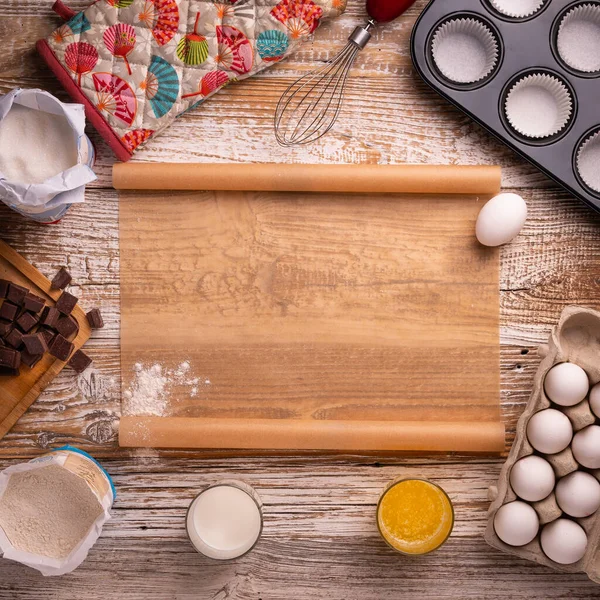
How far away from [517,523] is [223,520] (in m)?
0.45

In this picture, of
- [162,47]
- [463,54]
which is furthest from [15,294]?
[463,54]

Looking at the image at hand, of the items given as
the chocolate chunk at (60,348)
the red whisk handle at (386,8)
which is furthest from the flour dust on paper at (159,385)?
the red whisk handle at (386,8)

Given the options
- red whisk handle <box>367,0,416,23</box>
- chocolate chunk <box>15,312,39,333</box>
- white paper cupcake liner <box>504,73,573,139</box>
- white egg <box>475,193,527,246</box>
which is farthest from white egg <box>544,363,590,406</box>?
chocolate chunk <box>15,312,39,333</box>

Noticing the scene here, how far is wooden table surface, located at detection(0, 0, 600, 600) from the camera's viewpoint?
1.00 m

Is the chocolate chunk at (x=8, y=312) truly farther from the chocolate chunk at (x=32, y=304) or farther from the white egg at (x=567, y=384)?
the white egg at (x=567, y=384)

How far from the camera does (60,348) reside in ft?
3.17

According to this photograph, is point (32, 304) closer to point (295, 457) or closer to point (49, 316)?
point (49, 316)

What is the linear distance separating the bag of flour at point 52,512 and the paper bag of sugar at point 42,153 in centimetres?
39

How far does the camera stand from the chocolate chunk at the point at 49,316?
0.96 meters

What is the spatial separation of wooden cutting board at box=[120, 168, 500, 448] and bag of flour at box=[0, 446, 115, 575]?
0.16 m

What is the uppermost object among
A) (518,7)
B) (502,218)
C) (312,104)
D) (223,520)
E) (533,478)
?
(518,7)

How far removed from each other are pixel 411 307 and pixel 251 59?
1.55ft

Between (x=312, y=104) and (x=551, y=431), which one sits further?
(x=312, y=104)

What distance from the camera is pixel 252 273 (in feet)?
3.28
